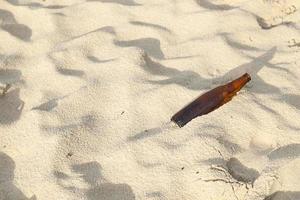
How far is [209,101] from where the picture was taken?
2258 mm

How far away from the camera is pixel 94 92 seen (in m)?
2.39

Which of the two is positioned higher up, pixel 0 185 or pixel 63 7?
pixel 63 7

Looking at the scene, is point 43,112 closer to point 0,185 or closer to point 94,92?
point 94,92

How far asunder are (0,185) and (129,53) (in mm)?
948

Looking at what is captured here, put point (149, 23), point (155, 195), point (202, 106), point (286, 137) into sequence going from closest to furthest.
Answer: point (155, 195) < point (286, 137) < point (202, 106) < point (149, 23)

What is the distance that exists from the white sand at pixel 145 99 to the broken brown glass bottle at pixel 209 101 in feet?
0.13

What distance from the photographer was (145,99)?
2.31 m

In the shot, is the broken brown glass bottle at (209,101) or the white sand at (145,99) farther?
the broken brown glass bottle at (209,101)

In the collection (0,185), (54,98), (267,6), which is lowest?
(0,185)

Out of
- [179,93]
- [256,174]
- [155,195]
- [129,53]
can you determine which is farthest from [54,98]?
[256,174]

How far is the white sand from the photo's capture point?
A: 1.99 m

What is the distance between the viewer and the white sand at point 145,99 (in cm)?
199

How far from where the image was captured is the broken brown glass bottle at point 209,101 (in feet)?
7.28

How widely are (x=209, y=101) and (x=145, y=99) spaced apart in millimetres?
305
